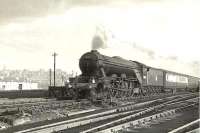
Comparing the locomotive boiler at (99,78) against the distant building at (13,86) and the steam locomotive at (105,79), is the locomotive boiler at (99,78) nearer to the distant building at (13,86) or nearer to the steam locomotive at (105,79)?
the steam locomotive at (105,79)

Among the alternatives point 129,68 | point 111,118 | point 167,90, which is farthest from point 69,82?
point 167,90

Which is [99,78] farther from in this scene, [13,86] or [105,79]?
[13,86]

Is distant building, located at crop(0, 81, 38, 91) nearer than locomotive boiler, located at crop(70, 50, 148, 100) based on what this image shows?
No

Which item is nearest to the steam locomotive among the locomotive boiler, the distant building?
the locomotive boiler

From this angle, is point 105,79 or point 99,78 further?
point 105,79

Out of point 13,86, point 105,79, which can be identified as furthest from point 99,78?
point 13,86

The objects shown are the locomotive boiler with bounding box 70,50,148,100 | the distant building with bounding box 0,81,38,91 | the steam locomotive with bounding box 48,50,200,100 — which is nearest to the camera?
the locomotive boiler with bounding box 70,50,148,100

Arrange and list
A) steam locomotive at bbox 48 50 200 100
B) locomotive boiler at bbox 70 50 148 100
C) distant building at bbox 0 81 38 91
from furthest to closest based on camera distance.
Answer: distant building at bbox 0 81 38 91 < steam locomotive at bbox 48 50 200 100 < locomotive boiler at bbox 70 50 148 100

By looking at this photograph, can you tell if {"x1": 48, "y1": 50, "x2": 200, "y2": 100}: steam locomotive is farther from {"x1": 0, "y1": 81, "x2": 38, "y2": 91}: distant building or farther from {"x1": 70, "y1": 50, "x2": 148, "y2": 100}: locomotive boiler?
{"x1": 0, "y1": 81, "x2": 38, "y2": 91}: distant building

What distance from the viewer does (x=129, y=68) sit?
2908 centimetres

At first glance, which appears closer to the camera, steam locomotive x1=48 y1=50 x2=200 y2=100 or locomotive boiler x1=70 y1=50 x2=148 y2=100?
locomotive boiler x1=70 y1=50 x2=148 y2=100

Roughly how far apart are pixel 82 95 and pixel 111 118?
9523 millimetres

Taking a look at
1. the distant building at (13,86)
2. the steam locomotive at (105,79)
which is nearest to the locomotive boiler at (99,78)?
the steam locomotive at (105,79)

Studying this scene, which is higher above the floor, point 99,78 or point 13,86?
point 99,78
